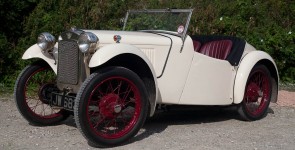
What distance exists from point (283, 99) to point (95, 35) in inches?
192

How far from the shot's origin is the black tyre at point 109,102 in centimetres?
537

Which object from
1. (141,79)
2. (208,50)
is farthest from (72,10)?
(141,79)

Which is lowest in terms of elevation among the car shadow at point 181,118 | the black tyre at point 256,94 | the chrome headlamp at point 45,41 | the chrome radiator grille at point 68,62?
the car shadow at point 181,118

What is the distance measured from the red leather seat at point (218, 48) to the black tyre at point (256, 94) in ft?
1.51

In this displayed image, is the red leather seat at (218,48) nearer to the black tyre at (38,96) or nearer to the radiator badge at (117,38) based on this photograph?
the radiator badge at (117,38)

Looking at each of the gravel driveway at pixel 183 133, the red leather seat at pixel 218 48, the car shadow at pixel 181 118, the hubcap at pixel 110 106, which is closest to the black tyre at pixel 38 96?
the gravel driveway at pixel 183 133

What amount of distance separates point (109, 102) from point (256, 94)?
257 cm

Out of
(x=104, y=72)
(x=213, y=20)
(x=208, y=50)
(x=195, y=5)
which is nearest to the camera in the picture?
(x=104, y=72)

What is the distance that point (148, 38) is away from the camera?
6.24 metres

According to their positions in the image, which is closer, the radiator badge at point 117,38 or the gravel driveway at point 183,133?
the gravel driveway at point 183,133

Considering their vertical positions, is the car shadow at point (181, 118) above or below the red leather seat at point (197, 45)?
below

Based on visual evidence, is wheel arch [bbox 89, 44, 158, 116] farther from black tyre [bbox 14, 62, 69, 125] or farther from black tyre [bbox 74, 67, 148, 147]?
black tyre [bbox 14, 62, 69, 125]

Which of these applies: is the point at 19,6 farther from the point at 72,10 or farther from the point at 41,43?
the point at 41,43

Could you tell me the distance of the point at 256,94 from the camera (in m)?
7.35
